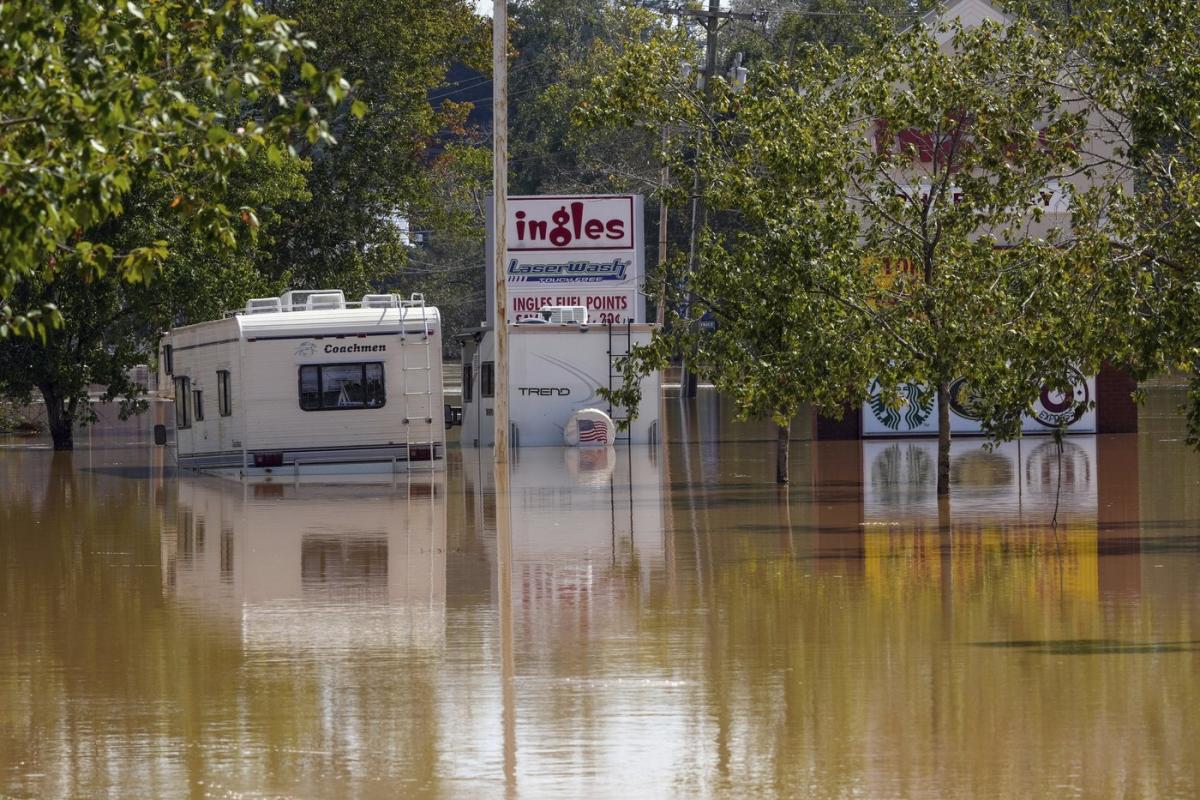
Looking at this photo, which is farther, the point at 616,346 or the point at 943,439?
the point at 616,346

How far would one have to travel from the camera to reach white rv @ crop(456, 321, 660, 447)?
36.1 m

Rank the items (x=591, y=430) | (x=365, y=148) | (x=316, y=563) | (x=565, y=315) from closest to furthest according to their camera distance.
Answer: (x=316, y=563) → (x=591, y=430) → (x=565, y=315) → (x=365, y=148)

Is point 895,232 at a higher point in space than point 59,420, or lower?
higher

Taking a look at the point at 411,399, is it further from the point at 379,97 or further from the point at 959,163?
the point at 379,97

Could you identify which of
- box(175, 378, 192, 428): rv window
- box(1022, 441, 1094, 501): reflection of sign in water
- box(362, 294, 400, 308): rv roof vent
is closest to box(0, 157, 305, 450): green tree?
box(175, 378, 192, 428): rv window

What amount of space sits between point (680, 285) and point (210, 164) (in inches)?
761

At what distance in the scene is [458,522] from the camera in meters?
20.6

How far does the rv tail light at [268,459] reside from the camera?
2752cm

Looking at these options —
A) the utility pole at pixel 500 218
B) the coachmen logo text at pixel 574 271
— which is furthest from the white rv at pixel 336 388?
the coachmen logo text at pixel 574 271

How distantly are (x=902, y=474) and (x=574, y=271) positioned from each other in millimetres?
13884

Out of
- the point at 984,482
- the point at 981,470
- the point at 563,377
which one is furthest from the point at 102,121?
the point at 563,377

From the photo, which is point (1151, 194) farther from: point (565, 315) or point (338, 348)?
point (565, 315)

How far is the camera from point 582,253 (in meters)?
39.0

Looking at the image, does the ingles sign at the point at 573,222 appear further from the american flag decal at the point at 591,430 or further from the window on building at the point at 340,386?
the window on building at the point at 340,386
